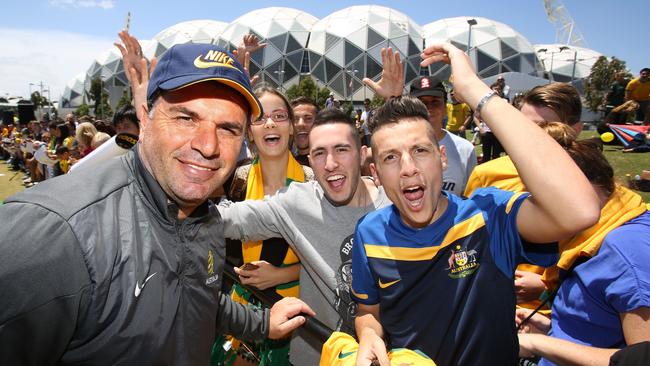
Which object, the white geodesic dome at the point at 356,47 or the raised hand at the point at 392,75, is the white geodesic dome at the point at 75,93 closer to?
the white geodesic dome at the point at 356,47

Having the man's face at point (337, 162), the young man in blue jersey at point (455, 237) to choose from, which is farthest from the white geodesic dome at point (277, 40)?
the young man in blue jersey at point (455, 237)

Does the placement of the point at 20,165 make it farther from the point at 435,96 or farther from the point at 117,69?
the point at 117,69

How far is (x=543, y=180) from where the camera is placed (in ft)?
4.33

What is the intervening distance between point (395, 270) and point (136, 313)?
39.5 inches

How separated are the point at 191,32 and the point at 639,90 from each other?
7068 centimetres

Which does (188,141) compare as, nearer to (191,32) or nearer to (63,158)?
(63,158)

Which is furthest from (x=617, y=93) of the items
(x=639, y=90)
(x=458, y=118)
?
(x=458, y=118)

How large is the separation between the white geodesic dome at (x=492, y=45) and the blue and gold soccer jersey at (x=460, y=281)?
184 feet

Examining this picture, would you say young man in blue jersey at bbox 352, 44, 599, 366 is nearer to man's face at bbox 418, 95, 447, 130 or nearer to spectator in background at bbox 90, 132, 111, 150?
man's face at bbox 418, 95, 447, 130

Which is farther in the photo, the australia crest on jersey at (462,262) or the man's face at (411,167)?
the man's face at (411,167)

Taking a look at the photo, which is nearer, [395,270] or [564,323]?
[395,270]

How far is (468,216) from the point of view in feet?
5.53

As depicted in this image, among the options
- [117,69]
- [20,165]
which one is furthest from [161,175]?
[117,69]

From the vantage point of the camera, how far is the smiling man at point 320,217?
235cm
